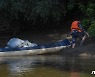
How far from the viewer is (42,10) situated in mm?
19250

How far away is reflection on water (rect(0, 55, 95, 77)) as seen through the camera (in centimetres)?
1177

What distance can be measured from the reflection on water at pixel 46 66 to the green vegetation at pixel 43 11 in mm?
3447

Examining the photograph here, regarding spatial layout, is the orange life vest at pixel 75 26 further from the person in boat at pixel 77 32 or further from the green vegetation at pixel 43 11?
the green vegetation at pixel 43 11

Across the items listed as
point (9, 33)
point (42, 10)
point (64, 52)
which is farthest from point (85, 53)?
point (9, 33)

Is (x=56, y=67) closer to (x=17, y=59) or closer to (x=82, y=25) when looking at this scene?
(x=17, y=59)

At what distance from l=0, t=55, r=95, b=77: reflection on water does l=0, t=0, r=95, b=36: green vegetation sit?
3.45 meters

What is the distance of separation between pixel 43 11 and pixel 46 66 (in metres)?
6.46

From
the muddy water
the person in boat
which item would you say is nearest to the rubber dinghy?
the muddy water

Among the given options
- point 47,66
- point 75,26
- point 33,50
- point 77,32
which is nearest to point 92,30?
point 77,32

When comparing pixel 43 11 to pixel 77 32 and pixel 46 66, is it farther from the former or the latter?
pixel 46 66

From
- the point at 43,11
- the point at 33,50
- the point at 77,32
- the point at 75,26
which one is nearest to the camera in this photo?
the point at 33,50

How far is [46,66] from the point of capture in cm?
1331

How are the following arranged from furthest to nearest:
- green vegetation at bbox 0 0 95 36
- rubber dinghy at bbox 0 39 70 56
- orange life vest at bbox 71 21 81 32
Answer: green vegetation at bbox 0 0 95 36
orange life vest at bbox 71 21 81 32
rubber dinghy at bbox 0 39 70 56

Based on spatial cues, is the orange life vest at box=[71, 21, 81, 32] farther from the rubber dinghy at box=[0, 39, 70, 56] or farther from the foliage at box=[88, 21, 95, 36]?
the rubber dinghy at box=[0, 39, 70, 56]
